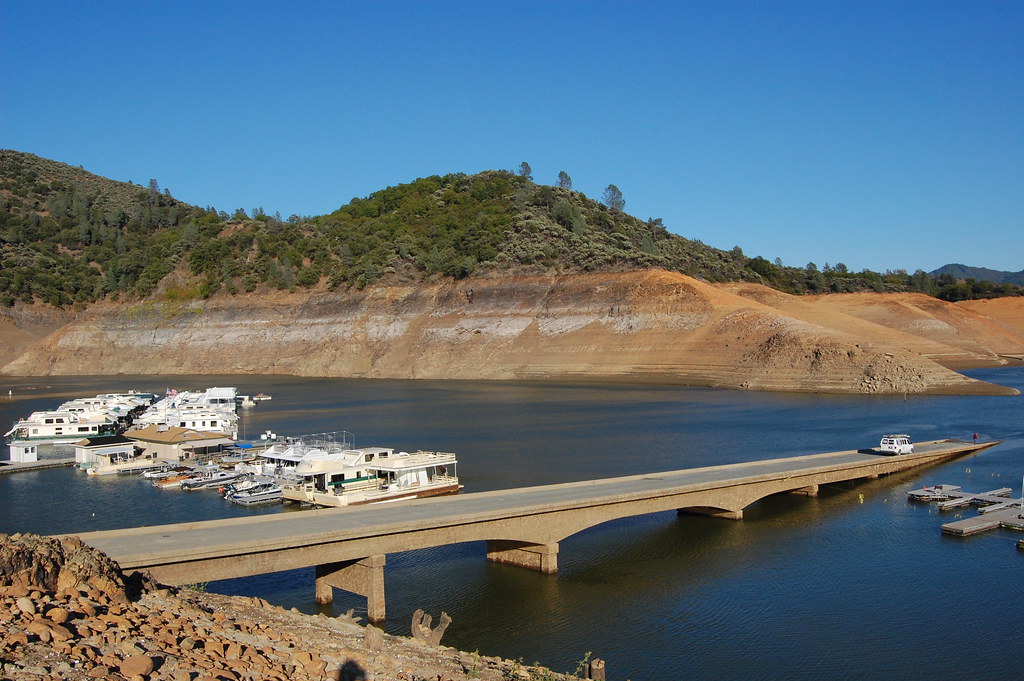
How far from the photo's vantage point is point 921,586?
27.8 m

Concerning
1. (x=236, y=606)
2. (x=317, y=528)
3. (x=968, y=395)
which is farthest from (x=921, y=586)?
(x=968, y=395)

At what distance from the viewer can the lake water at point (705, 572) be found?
2253 cm

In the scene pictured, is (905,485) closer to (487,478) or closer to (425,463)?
(487,478)

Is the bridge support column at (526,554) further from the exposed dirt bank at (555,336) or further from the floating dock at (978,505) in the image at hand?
the exposed dirt bank at (555,336)

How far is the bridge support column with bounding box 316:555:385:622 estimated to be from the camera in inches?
946

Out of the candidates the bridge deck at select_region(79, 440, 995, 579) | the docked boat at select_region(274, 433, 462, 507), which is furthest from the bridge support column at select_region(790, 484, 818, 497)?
the docked boat at select_region(274, 433, 462, 507)

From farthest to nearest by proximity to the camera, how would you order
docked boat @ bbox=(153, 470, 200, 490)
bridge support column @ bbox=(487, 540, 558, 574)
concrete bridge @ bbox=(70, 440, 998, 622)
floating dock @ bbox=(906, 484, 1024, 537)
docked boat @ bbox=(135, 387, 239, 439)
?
1. docked boat @ bbox=(135, 387, 239, 439)
2. docked boat @ bbox=(153, 470, 200, 490)
3. floating dock @ bbox=(906, 484, 1024, 537)
4. bridge support column @ bbox=(487, 540, 558, 574)
5. concrete bridge @ bbox=(70, 440, 998, 622)

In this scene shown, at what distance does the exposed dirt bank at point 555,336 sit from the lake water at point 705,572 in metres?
37.4

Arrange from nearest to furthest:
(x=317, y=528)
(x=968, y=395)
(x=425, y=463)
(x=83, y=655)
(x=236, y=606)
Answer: (x=83, y=655) < (x=236, y=606) < (x=317, y=528) < (x=425, y=463) < (x=968, y=395)

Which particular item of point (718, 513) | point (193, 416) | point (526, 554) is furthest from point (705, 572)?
point (193, 416)

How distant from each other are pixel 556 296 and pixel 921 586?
100 meters

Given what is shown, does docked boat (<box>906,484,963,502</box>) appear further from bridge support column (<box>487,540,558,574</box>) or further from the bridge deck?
bridge support column (<box>487,540,558,574</box>)

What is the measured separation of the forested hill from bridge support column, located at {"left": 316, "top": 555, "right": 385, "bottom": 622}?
106 meters

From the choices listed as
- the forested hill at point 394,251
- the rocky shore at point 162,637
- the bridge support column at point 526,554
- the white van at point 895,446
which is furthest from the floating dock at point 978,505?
the forested hill at point 394,251
